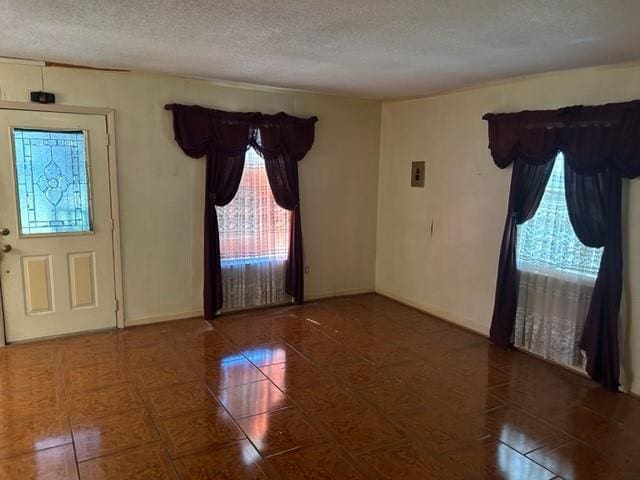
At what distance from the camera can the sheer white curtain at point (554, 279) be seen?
3713mm

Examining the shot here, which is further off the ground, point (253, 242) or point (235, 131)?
point (235, 131)

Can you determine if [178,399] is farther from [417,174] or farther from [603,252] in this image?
[417,174]

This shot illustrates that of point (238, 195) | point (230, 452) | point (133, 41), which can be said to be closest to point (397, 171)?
point (238, 195)

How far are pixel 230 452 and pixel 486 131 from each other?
359 cm

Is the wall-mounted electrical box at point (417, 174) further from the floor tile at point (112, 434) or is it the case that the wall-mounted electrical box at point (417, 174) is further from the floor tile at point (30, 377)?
the floor tile at point (30, 377)

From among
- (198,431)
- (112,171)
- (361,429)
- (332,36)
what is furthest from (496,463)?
(112,171)

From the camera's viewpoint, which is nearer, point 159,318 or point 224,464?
point 224,464

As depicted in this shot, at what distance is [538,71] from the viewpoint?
374cm

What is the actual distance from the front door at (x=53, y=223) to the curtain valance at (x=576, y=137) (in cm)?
368

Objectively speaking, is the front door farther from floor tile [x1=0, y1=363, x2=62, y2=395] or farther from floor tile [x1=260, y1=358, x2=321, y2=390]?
floor tile [x1=260, y1=358, x2=321, y2=390]

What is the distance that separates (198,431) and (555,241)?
10.3 ft

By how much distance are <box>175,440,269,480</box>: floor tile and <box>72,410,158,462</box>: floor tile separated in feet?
1.17

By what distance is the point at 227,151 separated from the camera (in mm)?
4730

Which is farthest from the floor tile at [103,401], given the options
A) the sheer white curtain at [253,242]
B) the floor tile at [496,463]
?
the floor tile at [496,463]
